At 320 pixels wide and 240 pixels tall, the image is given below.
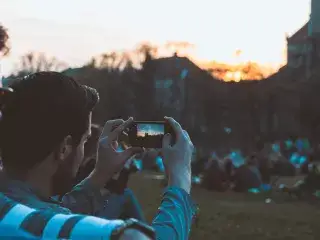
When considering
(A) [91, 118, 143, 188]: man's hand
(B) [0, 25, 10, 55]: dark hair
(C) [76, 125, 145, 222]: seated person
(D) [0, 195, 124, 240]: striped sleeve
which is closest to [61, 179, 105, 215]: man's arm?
(A) [91, 118, 143, 188]: man's hand

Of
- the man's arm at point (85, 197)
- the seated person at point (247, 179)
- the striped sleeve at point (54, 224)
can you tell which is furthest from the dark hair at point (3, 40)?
the seated person at point (247, 179)

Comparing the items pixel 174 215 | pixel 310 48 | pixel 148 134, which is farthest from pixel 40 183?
pixel 310 48

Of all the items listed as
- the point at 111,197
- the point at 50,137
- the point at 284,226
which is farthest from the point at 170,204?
the point at 284,226

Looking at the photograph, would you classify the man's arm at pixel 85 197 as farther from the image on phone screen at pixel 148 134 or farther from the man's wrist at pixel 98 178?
the image on phone screen at pixel 148 134

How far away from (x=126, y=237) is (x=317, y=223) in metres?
11.8

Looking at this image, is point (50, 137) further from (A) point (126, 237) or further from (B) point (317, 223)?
(B) point (317, 223)

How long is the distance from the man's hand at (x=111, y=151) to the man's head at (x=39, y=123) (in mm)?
472

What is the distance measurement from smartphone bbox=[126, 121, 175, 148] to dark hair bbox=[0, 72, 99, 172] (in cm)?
41

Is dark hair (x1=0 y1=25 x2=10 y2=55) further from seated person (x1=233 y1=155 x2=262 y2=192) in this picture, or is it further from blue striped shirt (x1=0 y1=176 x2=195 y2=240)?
seated person (x1=233 y1=155 x2=262 y2=192)

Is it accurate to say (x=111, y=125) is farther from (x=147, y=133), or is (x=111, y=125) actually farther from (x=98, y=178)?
(x=98, y=178)

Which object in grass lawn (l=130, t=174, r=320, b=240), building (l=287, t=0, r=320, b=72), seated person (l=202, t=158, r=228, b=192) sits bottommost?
seated person (l=202, t=158, r=228, b=192)

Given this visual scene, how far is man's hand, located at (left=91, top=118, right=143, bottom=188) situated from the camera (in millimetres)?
2430

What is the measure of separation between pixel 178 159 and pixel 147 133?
0.29m

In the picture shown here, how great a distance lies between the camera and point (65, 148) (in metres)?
1.96
